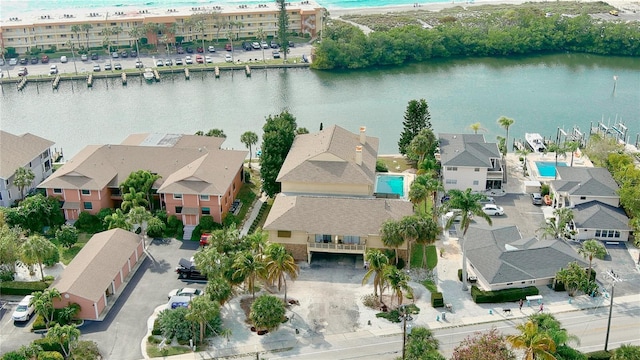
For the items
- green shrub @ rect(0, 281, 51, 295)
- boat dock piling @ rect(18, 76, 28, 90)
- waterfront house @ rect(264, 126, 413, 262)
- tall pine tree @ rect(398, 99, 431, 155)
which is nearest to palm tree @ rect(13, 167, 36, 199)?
green shrub @ rect(0, 281, 51, 295)

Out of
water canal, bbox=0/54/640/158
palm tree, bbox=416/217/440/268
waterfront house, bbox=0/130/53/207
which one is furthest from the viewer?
water canal, bbox=0/54/640/158

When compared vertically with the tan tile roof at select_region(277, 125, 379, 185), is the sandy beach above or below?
above

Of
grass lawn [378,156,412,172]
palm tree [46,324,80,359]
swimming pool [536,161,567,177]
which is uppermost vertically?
swimming pool [536,161,567,177]

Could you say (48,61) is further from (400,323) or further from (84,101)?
(400,323)

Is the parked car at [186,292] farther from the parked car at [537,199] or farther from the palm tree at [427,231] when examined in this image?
the parked car at [537,199]

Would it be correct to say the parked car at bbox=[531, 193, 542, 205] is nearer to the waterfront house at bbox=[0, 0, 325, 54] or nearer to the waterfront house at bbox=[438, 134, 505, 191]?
the waterfront house at bbox=[438, 134, 505, 191]

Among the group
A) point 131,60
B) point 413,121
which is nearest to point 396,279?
point 413,121

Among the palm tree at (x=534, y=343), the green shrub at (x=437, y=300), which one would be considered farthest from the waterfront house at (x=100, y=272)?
the palm tree at (x=534, y=343)
